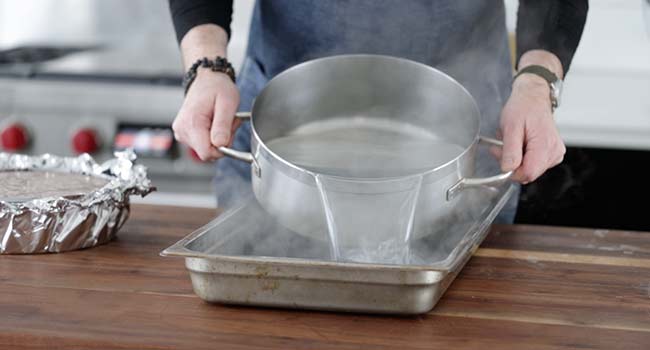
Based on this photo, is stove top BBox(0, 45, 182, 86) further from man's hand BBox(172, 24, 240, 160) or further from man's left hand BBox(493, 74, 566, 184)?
man's left hand BBox(493, 74, 566, 184)

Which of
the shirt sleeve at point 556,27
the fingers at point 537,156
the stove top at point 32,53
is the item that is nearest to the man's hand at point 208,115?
the fingers at point 537,156

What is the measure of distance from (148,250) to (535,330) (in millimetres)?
519

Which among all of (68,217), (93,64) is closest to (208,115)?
(68,217)

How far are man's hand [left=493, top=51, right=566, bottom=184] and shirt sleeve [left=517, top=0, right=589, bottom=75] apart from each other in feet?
0.52

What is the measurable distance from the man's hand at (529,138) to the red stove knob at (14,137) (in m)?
1.30

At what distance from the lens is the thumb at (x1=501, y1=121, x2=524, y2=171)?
1.09 m

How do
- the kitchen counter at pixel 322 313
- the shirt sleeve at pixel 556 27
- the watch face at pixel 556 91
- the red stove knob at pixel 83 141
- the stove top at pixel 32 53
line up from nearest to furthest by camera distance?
the kitchen counter at pixel 322 313
the watch face at pixel 556 91
the shirt sleeve at pixel 556 27
the red stove knob at pixel 83 141
the stove top at pixel 32 53

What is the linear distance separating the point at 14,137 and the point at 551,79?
1336 mm

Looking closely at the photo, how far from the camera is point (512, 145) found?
3.62 feet

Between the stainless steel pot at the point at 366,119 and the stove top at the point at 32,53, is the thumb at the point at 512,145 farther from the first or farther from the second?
the stove top at the point at 32,53

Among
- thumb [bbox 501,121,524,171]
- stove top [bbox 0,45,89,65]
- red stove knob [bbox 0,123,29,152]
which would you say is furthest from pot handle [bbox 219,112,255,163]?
stove top [bbox 0,45,89,65]

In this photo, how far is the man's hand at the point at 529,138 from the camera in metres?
1.11

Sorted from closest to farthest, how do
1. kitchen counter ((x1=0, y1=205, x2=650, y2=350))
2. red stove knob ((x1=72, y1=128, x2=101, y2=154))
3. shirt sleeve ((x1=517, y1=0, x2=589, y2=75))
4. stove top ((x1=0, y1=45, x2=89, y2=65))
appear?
kitchen counter ((x1=0, y1=205, x2=650, y2=350)) → shirt sleeve ((x1=517, y1=0, x2=589, y2=75)) → red stove knob ((x1=72, y1=128, x2=101, y2=154)) → stove top ((x1=0, y1=45, x2=89, y2=65))

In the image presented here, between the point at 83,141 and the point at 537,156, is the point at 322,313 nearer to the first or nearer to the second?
the point at 537,156
